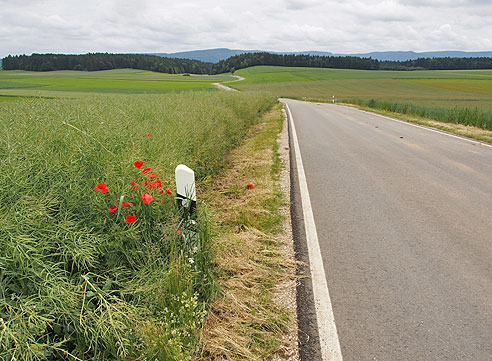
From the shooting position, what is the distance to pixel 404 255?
4.11 meters

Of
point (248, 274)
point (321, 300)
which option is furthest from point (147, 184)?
point (321, 300)

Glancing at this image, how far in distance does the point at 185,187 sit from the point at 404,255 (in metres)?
2.68

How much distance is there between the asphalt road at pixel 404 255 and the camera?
2.80 metres

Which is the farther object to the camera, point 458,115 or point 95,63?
point 95,63

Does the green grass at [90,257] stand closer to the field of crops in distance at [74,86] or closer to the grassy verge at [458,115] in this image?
the field of crops in distance at [74,86]

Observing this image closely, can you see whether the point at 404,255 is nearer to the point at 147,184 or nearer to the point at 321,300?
the point at 321,300

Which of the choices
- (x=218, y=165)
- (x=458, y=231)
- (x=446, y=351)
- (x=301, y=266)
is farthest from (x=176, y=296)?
(x=218, y=165)

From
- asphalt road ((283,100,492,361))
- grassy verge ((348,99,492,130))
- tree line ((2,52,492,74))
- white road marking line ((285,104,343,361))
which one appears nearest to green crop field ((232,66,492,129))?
grassy verge ((348,99,492,130))

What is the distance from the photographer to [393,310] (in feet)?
10.3

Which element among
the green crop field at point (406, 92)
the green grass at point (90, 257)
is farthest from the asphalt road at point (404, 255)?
the green crop field at point (406, 92)

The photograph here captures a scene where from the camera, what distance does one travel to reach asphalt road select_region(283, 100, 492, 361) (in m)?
2.80

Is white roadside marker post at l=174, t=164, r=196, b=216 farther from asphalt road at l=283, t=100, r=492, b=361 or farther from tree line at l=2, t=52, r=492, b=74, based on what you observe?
tree line at l=2, t=52, r=492, b=74

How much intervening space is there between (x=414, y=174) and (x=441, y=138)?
19.3ft

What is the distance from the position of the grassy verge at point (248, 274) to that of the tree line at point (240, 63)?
350ft
